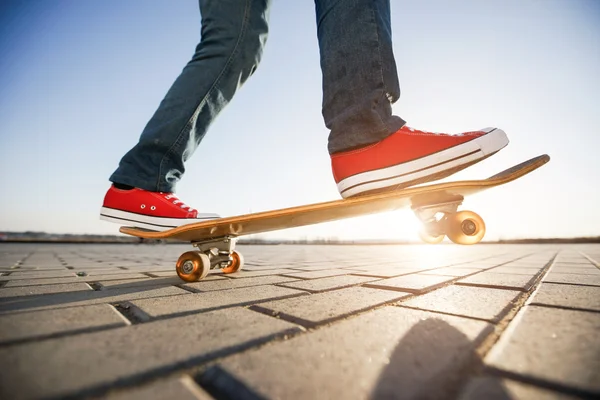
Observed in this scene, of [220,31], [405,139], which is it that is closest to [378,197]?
[405,139]

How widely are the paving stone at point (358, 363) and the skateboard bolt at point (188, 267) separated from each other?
1.21 meters

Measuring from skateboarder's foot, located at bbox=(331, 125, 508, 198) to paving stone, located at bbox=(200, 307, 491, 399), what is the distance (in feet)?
2.27

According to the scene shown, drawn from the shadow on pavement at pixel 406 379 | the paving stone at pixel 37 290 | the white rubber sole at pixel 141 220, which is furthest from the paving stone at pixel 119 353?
the white rubber sole at pixel 141 220

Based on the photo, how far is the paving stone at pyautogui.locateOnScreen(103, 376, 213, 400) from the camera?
439mm

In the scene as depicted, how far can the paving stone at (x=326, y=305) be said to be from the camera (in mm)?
881

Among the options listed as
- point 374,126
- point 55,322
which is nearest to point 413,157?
point 374,126

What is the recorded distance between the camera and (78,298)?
3.79 feet

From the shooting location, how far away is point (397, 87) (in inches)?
53.5

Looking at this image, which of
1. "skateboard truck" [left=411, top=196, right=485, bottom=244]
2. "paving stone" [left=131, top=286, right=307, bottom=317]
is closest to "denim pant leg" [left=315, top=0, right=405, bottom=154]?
"skateboard truck" [left=411, top=196, right=485, bottom=244]

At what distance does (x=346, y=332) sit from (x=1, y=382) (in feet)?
2.22

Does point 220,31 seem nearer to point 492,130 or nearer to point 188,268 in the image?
point 188,268

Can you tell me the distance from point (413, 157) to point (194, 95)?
1.30 m

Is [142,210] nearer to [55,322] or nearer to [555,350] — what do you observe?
[55,322]

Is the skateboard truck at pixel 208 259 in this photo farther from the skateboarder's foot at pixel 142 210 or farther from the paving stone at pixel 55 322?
the paving stone at pixel 55 322
